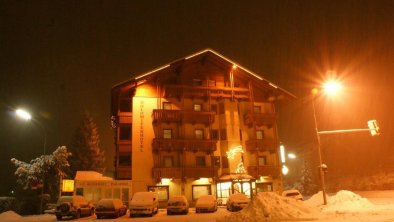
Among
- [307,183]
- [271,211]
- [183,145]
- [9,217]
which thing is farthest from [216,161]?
[307,183]

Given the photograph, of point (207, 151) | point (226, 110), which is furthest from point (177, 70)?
point (207, 151)

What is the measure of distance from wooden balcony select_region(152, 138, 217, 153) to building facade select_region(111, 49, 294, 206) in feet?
0.39

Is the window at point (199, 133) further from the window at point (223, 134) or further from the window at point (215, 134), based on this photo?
the window at point (223, 134)

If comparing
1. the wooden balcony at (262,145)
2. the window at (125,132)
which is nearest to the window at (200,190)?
the wooden balcony at (262,145)

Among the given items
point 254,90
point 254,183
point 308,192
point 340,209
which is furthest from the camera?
point 308,192

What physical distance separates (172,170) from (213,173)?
196 inches

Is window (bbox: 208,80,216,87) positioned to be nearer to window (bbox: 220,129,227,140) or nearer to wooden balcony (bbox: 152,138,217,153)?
A: window (bbox: 220,129,227,140)

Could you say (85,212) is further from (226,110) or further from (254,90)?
(254,90)

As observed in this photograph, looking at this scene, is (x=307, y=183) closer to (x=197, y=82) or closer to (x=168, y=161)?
(x=197, y=82)

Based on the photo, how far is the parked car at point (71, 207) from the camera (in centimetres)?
2687

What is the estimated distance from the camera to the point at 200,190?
42.6 meters

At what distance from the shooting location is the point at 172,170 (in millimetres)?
41500

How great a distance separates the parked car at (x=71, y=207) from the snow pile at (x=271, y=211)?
12885mm

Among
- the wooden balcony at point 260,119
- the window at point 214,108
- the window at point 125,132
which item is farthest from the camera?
the window at point 214,108
